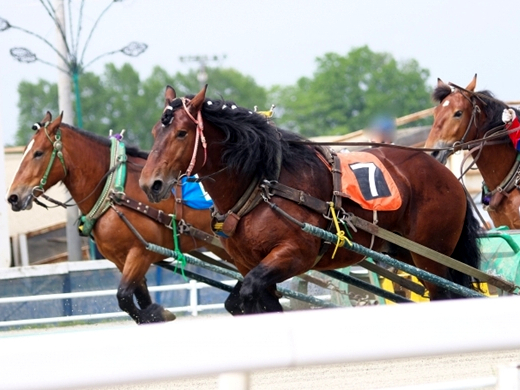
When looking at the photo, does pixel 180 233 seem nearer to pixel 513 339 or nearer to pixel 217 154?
pixel 217 154

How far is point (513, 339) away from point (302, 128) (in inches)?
2508

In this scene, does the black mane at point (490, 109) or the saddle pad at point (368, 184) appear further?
the black mane at point (490, 109)

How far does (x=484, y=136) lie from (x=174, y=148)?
9.94 ft

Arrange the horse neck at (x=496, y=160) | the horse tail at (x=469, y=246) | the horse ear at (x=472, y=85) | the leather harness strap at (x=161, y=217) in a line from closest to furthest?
the horse tail at (x=469, y=246) → the leather harness strap at (x=161, y=217) → the horse neck at (x=496, y=160) → the horse ear at (x=472, y=85)

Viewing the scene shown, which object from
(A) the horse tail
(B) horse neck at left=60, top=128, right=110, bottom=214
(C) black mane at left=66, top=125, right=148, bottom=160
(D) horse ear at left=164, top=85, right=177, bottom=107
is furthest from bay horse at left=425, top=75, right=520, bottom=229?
(B) horse neck at left=60, top=128, right=110, bottom=214

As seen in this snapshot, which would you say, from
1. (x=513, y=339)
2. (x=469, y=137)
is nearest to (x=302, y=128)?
(x=469, y=137)

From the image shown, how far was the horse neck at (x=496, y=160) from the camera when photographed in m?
6.79

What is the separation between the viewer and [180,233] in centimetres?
673

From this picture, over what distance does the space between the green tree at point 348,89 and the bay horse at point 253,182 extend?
37876 millimetres

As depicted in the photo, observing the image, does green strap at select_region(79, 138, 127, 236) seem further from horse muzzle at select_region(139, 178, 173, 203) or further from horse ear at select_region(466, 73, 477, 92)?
horse ear at select_region(466, 73, 477, 92)

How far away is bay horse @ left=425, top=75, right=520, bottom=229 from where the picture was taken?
21.6ft

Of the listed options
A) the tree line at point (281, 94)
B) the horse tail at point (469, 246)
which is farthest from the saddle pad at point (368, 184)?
the tree line at point (281, 94)

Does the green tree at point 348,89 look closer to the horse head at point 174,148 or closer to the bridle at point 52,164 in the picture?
the bridle at point 52,164

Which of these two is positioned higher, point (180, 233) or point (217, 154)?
point (217, 154)
